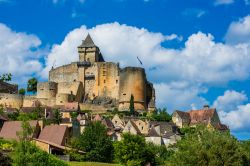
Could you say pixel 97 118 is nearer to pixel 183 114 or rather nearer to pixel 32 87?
pixel 183 114

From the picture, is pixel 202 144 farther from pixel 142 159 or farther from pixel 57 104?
pixel 57 104

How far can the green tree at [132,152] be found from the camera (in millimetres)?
76438

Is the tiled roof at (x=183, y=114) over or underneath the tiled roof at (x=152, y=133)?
over

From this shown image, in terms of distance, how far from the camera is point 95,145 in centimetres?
7762

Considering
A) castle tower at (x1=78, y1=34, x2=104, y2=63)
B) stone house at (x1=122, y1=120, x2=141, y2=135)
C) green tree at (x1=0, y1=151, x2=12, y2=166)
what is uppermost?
castle tower at (x1=78, y1=34, x2=104, y2=63)

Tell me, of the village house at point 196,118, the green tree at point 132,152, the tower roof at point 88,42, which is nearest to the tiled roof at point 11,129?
the green tree at point 132,152

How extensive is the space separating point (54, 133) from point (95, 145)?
604 cm

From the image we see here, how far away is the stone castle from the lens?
4911 inches

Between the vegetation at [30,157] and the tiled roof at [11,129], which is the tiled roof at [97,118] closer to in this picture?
the tiled roof at [11,129]

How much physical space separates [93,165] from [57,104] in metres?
55.1

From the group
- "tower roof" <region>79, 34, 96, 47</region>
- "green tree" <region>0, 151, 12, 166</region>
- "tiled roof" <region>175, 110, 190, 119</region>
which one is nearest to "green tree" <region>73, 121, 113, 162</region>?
"green tree" <region>0, 151, 12, 166</region>

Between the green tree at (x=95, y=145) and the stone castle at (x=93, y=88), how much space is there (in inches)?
1704

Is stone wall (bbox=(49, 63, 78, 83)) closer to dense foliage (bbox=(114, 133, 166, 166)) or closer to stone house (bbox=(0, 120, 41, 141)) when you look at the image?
stone house (bbox=(0, 120, 41, 141))

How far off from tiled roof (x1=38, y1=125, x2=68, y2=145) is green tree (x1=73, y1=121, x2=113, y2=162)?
95.6 inches
